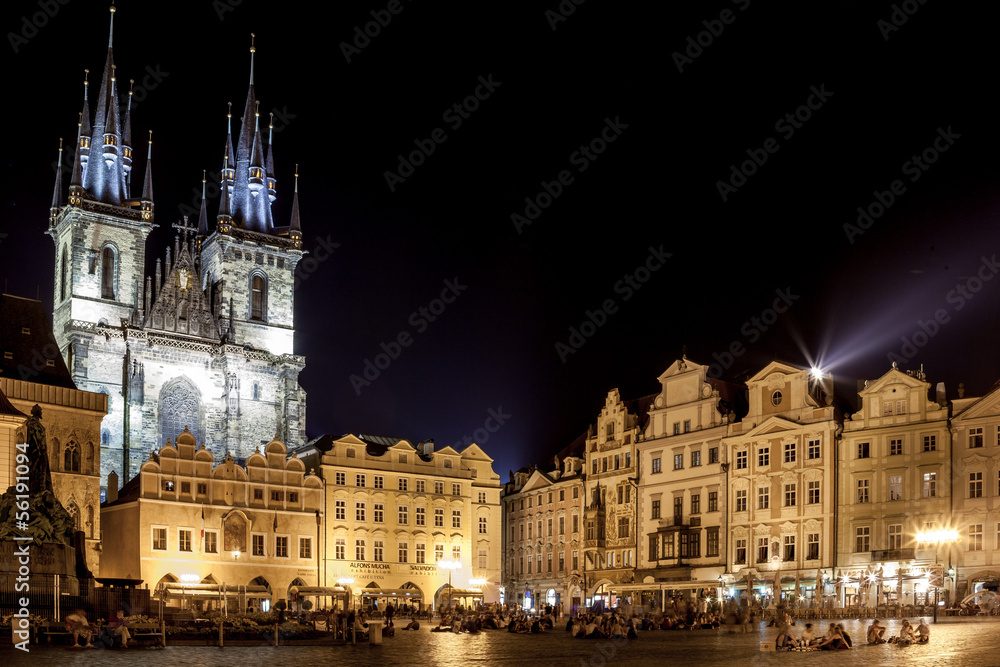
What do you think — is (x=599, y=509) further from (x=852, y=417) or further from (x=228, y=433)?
(x=228, y=433)

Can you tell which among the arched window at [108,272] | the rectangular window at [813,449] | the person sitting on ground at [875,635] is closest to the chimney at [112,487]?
the arched window at [108,272]

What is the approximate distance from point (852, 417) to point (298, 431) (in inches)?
1340

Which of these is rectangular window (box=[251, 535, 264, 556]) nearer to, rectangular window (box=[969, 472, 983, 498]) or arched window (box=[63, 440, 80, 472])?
arched window (box=[63, 440, 80, 472])

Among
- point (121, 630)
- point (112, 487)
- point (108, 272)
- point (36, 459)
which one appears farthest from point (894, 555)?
point (108, 272)

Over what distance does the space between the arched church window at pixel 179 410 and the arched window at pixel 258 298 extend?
7.52 metres

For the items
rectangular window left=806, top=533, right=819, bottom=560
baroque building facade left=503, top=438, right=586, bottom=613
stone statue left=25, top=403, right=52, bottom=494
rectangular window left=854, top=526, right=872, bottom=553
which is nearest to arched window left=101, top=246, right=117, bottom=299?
baroque building facade left=503, top=438, right=586, bottom=613

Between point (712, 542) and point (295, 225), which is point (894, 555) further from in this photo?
point (295, 225)

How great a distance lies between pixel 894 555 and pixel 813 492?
5.34m

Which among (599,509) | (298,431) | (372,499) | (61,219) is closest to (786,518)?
(599,509)

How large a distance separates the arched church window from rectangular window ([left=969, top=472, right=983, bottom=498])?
41.5 meters

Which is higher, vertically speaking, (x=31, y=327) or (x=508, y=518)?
(x=31, y=327)

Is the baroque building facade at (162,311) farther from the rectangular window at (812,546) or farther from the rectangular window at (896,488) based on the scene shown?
the rectangular window at (896,488)

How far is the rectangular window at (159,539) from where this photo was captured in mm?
59422

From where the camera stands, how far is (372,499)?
68375mm
